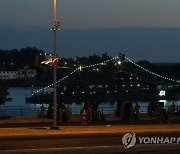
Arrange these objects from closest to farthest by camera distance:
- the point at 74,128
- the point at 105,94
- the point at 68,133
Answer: the point at 68,133 → the point at 74,128 → the point at 105,94

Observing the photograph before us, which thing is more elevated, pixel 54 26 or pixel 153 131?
pixel 54 26

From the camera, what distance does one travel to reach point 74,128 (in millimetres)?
40344

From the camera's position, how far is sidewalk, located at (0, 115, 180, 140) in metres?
35.3

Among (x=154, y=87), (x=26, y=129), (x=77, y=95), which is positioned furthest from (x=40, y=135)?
(x=154, y=87)

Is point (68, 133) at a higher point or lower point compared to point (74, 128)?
lower

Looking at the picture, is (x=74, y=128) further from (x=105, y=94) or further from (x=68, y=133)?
(x=105, y=94)

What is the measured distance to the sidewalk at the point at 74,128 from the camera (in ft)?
116

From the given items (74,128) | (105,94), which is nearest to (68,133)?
(74,128)

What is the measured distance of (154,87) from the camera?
196m

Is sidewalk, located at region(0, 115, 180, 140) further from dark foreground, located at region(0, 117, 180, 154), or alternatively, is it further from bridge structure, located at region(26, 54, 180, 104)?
bridge structure, located at region(26, 54, 180, 104)

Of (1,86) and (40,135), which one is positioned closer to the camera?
(40,135)

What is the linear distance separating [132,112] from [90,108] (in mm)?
3808

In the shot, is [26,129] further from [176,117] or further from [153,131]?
[176,117]

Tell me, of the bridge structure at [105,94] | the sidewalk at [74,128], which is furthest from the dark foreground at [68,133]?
the bridge structure at [105,94]
